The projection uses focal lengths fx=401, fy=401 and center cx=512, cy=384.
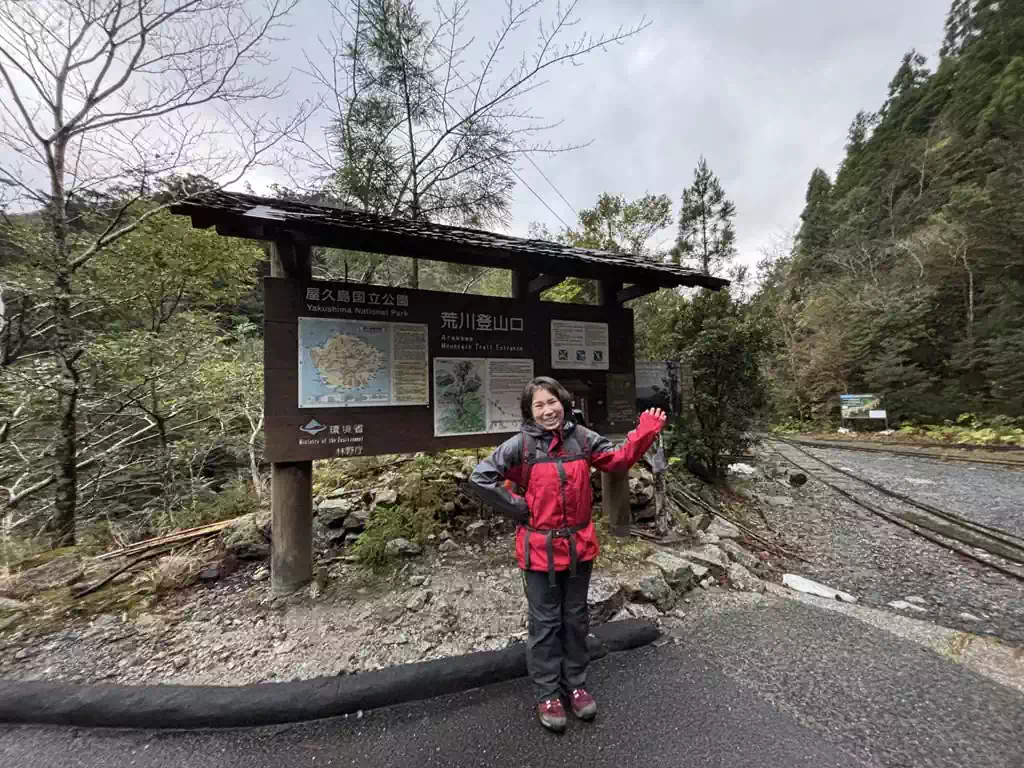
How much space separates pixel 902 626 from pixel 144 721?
457 cm

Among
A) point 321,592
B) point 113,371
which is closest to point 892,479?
point 321,592

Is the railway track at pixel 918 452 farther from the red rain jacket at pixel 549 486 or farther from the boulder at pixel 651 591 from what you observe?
the red rain jacket at pixel 549 486

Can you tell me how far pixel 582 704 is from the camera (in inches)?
77.3

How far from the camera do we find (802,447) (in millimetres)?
12766

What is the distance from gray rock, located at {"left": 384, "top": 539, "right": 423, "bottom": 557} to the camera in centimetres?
337

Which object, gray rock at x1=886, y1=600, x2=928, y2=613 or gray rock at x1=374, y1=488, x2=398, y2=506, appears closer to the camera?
gray rock at x1=886, y1=600, x2=928, y2=613

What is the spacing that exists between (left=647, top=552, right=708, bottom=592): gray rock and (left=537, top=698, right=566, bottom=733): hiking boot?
1.57 meters

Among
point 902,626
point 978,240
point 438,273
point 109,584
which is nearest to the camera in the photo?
point 902,626

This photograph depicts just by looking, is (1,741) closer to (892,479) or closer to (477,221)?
(477,221)

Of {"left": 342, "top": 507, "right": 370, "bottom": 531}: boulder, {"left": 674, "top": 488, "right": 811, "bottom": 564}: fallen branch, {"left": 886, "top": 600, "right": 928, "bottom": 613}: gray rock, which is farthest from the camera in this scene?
{"left": 674, "top": 488, "right": 811, "bottom": 564}: fallen branch

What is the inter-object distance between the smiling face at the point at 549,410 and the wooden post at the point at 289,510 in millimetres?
1822

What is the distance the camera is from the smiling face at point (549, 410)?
210 centimetres

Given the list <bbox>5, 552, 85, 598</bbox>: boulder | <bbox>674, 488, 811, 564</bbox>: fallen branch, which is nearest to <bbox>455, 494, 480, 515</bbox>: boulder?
<bbox>674, 488, 811, 564</bbox>: fallen branch

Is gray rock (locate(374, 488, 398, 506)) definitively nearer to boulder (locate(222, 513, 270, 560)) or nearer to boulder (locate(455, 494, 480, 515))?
boulder (locate(455, 494, 480, 515))
